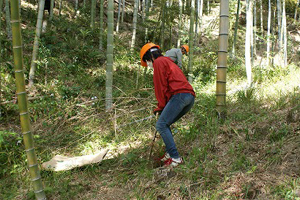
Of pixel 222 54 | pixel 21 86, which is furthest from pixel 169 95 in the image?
pixel 21 86

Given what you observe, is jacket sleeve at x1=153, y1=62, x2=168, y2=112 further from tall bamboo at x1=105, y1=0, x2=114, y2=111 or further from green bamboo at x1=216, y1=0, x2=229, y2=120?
tall bamboo at x1=105, y1=0, x2=114, y2=111

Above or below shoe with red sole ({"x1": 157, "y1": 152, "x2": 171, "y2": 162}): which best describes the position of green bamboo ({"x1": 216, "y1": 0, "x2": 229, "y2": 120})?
above

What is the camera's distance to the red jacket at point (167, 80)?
2756 millimetres

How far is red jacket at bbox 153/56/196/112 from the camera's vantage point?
276cm

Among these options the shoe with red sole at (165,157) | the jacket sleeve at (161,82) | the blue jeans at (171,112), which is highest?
the jacket sleeve at (161,82)

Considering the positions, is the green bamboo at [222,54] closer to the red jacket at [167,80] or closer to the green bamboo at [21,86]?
the red jacket at [167,80]

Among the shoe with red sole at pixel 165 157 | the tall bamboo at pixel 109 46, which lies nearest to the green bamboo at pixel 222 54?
the shoe with red sole at pixel 165 157

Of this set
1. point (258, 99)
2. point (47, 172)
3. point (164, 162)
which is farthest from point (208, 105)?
point (47, 172)

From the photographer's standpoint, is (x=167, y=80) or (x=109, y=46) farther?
(x=109, y=46)

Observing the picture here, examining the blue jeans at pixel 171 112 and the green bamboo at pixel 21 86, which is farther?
the blue jeans at pixel 171 112

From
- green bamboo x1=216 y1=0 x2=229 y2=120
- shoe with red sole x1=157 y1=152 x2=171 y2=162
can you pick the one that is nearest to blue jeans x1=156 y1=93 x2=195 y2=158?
shoe with red sole x1=157 y1=152 x2=171 y2=162

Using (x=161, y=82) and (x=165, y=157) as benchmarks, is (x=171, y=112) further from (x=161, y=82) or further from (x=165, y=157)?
(x=165, y=157)

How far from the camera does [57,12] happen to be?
11.2 meters

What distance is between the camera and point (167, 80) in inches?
110
